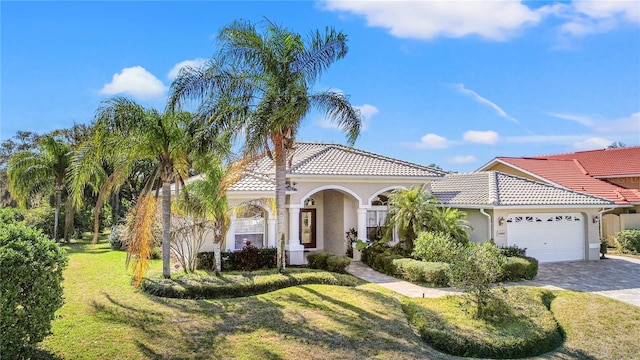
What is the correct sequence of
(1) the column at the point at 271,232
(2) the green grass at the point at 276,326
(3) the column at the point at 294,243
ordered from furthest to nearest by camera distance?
(1) the column at the point at 271,232
(3) the column at the point at 294,243
(2) the green grass at the point at 276,326

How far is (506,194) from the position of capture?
21.1 metres

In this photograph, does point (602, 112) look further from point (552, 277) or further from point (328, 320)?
point (328, 320)

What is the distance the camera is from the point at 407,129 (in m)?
21.2

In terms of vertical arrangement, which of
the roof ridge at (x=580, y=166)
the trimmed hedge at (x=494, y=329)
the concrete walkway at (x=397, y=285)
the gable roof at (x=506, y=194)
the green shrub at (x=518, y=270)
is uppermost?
the roof ridge at (x=580, y=166)

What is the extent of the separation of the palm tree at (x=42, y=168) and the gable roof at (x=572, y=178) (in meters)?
31.7

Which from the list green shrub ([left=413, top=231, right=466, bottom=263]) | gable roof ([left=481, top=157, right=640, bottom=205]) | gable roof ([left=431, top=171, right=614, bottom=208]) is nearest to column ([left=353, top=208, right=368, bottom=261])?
green shrub ([left=413, top=231, right=466, bottom=263])

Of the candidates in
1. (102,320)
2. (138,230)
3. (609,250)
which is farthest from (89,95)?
(609,250)

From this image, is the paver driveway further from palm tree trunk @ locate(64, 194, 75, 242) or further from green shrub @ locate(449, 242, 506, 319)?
palm tree trunk @ locate(64, 194, 75, 242)

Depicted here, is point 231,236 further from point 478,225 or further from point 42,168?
point 42,168

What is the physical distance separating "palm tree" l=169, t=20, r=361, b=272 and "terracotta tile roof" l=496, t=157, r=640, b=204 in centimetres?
2097

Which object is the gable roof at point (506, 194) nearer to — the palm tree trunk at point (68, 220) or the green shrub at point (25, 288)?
the green shrub at point (25, 288)

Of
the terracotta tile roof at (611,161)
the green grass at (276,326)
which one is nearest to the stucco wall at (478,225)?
the green grass at (276,326)

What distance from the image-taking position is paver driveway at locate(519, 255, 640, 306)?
49.9ft

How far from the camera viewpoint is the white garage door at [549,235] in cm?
2048
